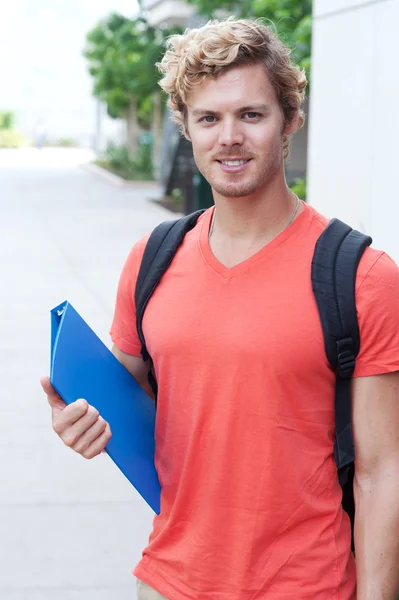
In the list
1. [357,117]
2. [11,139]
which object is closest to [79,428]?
[357,117]

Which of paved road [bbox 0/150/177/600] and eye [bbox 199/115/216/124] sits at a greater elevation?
eye [bbox 199/115/216/124]

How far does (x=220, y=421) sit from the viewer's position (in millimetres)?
2082

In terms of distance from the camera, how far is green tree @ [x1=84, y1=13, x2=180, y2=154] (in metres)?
28.0

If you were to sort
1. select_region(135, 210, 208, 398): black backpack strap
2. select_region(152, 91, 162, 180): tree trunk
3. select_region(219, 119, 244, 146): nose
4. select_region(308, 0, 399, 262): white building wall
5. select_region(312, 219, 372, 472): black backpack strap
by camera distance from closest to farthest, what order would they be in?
select_region(312, 219, 372, 472): black backpack strap, select_region(219, 119, 244, 146): nose, select_region(135, 210, 208, 398): black backpack strap, select_region(308, 0, 399, 262): white building wall, select_region(152, 91, 162, 180): tree trunk

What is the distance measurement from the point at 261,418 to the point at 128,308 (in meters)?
0.44

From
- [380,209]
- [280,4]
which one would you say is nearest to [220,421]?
[380,209]

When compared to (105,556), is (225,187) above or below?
above

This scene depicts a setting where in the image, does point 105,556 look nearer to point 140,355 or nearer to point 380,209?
point 380,209

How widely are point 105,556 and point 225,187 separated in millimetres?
3289

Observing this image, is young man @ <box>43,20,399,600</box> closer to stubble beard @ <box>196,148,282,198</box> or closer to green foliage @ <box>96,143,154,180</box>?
stubble beard @ <box>196,148,282,198</box>

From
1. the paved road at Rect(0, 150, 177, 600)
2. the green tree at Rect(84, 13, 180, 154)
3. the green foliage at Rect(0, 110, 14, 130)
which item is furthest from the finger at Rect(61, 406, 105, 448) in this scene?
the green foliage at Rect(0, 110, 14, 130)

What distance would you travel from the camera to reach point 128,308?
7.64 feet

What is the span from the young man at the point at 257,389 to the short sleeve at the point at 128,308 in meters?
0.12

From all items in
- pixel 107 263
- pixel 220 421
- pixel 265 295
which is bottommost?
pixel 107 263
